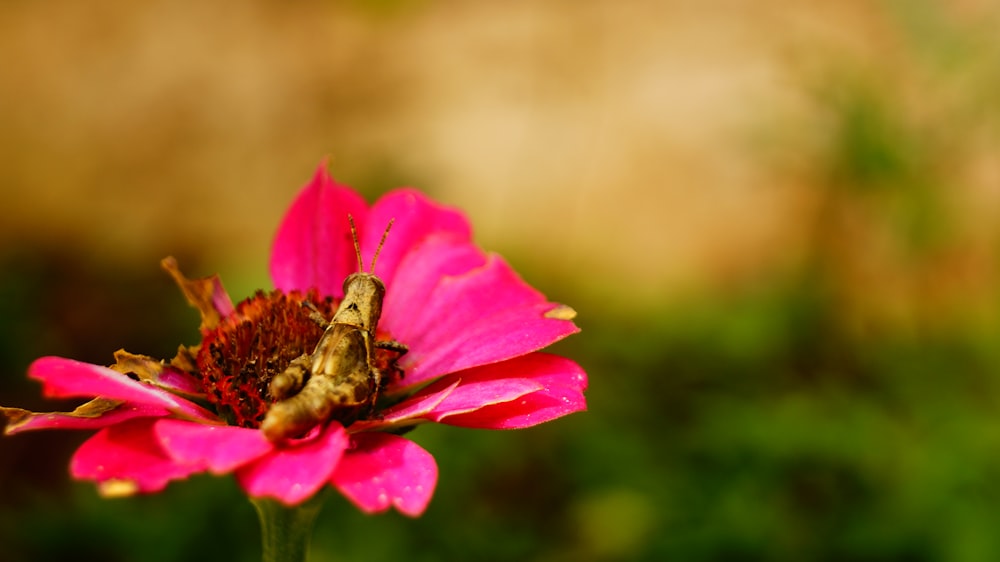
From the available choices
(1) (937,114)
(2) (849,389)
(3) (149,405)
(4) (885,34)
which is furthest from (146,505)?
(4) (885,34)

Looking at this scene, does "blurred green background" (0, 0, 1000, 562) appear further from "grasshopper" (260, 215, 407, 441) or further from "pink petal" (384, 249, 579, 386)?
"grasshopper" (260, 215, 407, 441)

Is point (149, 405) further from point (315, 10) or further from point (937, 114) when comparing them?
point (315, 10)

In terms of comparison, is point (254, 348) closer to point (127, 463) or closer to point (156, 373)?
point (156, 373)

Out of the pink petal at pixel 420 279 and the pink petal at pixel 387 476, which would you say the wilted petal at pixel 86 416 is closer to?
the pink petal at pixel 387 476

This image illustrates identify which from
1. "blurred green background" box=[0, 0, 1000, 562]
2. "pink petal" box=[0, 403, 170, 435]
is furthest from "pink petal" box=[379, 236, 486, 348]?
"blurred green background" box=[0, 0, 1000, 562]

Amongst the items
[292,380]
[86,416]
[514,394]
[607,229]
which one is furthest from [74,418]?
[607,229]

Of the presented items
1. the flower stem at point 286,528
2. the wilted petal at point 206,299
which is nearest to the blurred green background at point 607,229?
the wilted petal at point 206,299

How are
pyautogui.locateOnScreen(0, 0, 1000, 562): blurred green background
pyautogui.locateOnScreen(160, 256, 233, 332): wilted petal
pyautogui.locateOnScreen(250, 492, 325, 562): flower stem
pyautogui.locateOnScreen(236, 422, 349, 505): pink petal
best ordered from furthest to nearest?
1. pyautogui.locateOnScreen(0, 0, 1000, 562): blurred green background
2. pyautogui.locateOnScreen(160, 256, 233, 332): wilted petal
3. pyautogui.locateOnScreen(250, 492, 325, 562): flower stem
4. pyautogui.locateOnScreen(236, 422, 349, 505): pink petal
